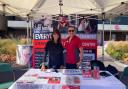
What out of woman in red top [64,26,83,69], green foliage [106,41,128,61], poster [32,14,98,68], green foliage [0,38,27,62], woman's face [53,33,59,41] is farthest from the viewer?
green foliage [106,41,128,61]

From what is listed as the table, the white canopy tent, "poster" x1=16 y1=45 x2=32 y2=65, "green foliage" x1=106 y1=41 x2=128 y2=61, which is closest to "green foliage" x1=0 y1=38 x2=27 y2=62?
"poster" x1=16 y1=45 x2=32 y2=65

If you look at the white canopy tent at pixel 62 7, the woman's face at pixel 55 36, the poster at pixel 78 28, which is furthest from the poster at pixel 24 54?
the woman's face at pixel 55 36

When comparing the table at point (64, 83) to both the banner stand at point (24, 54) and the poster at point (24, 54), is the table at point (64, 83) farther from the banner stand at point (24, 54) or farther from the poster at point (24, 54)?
the banner stand at point (24, 54)

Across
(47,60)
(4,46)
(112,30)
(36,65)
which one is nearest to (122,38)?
(112,30)

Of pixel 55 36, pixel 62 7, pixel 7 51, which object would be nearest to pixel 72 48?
pixel 55 36

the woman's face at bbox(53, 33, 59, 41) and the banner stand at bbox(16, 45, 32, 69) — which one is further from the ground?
the woman's face at bbox(53, 33, 59, 41)

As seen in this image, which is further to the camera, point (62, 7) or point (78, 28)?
point (78, 28)

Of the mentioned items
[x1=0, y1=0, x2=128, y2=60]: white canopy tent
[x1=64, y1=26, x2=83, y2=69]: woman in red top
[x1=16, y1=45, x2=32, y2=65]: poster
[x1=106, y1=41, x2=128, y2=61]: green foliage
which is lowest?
[x1=106, y1=41, x2=128, y2=61]: green foliage

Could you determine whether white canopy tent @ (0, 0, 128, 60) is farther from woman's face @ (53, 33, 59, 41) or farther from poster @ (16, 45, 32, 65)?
poster @ (16, 45, 32, 65)

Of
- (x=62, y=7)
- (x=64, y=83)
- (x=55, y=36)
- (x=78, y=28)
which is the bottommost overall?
(x=64, y=83)

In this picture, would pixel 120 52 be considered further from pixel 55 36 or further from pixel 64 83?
pixel 64 83

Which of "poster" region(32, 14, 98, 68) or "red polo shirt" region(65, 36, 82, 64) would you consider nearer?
"red polo shirt" region(65, 36, 82, 64)

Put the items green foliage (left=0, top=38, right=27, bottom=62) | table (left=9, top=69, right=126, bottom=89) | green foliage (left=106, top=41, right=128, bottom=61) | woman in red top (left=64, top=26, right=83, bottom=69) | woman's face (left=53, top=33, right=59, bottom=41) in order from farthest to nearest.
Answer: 1. green foliage (left=106, top=41, right=128, bottom=61)
2. green foliage (left=0, top=38, right=27, bottom=62)
3. woman in red top (left=64, top=26, right=83, bottom=69)
4. woman's face (left=53, top=33, right=59, bottom=41)
5. table (left=9, top=69, right=126, bottom=89)

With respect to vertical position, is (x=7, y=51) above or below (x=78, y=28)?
below
